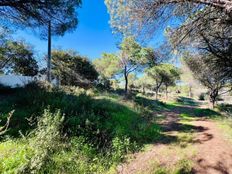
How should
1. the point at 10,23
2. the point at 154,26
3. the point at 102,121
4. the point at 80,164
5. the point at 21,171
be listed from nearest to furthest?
the point at 21,171 < the point at 80,164 < the point at 154,26 < the point at 102,121 < the point at 10,23

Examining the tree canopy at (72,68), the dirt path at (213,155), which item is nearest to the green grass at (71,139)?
the dirt path at (213,155)

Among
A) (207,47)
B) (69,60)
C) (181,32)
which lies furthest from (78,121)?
(69,60)

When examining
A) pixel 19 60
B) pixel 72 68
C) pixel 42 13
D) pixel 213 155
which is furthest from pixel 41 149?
pixel 19 60

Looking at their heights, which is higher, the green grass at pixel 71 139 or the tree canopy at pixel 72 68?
the tree canopy at pixel 72 68

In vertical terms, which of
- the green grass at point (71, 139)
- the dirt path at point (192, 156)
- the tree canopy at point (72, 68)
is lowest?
the dirt path at point (192, 156)

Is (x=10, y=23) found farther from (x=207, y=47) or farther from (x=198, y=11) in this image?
(x=207, y=47)

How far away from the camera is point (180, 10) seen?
637 cm

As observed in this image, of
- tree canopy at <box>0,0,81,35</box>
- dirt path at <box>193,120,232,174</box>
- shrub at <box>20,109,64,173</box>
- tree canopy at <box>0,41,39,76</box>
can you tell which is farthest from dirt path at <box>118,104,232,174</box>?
tree canopy at <box>0,41,39,76</box>

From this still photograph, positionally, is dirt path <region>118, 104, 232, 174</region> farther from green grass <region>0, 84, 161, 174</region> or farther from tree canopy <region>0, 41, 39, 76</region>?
tree canopy <region>0, 41, 39, 76</region>

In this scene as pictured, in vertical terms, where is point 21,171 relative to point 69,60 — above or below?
below

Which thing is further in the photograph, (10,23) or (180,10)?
(10,23)

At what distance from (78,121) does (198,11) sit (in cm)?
→ 483

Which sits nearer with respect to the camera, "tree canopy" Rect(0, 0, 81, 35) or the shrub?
the shrub

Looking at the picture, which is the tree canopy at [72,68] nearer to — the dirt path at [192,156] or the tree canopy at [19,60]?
Result: the tree canopy at [19,60]
